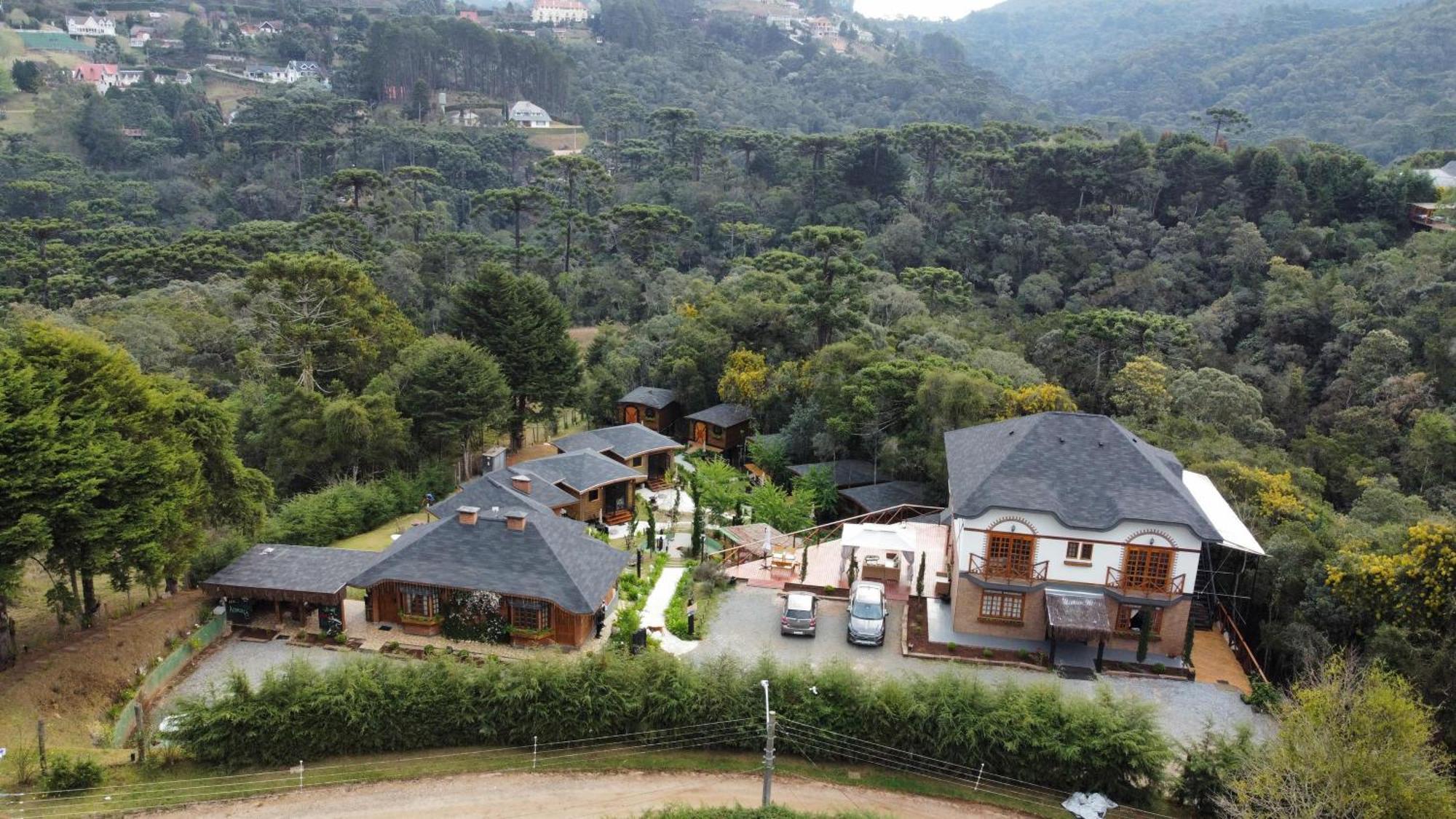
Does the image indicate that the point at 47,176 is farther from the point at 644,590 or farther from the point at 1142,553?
the point at 1142,553

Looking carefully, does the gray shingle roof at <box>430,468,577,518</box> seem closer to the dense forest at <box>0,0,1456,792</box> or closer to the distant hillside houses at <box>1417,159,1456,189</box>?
the dense forest at <box>0,0,1456,792</box>

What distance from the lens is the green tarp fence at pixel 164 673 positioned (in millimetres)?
21906

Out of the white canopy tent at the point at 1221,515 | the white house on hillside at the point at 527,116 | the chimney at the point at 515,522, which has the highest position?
the white house on hillside at the point at 527,116

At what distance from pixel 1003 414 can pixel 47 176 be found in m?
86.8

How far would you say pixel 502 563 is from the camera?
25.7 metres

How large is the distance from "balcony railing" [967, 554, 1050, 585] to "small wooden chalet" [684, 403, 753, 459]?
21673 mm

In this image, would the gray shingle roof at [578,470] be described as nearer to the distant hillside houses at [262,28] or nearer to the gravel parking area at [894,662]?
the gravel parking area at [894,662]

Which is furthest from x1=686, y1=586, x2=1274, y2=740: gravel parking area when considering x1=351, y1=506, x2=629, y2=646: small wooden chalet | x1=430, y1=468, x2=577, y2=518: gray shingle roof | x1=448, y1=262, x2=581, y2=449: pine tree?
x1=448, y1=262, x2=581, y2=449: pine tree

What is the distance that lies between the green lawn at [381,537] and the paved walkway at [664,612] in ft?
32.5

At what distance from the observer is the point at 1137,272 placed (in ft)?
192

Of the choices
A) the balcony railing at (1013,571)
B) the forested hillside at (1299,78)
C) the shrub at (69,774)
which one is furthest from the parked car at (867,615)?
the forested hillside at (1299,78)

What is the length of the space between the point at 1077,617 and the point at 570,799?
12.8 metres

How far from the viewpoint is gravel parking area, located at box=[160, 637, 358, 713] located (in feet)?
77.9

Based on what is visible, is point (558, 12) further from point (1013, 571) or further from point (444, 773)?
point (444, 773)
